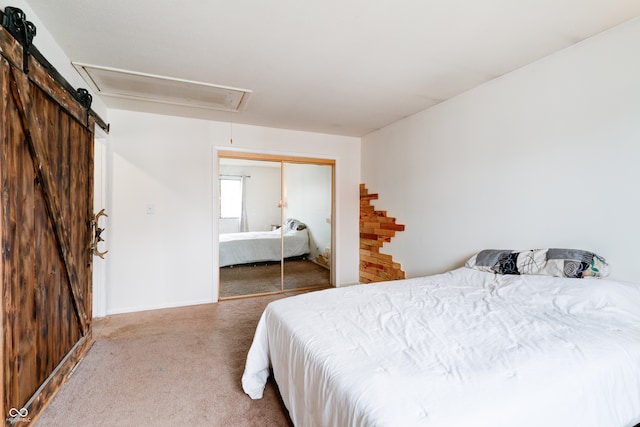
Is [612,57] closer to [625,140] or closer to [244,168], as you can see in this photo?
[625,140]

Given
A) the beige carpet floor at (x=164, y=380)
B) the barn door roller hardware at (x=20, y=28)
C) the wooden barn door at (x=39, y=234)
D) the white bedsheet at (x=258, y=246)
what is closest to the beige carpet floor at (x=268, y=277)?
the white bedsheet at (x=258, y=246)

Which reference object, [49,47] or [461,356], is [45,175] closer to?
[49,47]

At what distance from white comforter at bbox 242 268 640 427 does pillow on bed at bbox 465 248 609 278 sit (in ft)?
0.33

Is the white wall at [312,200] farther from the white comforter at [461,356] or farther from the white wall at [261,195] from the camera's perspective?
the white comforter at [461,356]

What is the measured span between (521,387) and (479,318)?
0.64m

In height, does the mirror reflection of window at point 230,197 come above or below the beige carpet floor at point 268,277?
above

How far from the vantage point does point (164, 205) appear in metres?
3.45

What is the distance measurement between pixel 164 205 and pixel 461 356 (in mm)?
3452

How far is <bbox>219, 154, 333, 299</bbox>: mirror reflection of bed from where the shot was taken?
12.7ft

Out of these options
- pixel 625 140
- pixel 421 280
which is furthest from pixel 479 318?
pixel 625 140

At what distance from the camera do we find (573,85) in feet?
6.67

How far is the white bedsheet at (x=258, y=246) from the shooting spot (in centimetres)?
385

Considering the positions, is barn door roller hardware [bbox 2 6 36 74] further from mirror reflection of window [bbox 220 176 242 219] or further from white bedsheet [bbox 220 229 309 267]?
white bedsheet [bbox 220 229 309 267]

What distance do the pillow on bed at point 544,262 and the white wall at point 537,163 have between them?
0.44 ft
